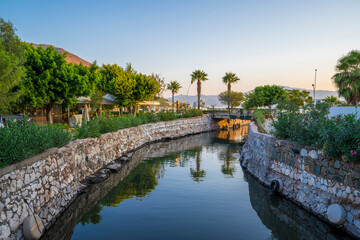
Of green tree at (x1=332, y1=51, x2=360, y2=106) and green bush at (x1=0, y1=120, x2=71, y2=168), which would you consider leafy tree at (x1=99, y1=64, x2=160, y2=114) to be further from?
green tree at (x1=332, y1=51, x2=360, y2=106)

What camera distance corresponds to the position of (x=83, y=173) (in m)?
11.2

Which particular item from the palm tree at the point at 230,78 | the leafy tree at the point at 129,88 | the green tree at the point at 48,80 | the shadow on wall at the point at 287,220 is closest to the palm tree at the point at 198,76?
the palm tree at the point at 230,78

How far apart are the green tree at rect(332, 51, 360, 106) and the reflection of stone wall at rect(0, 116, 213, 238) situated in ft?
76.2

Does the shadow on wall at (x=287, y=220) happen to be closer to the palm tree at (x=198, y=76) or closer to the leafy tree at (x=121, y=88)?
the leafy tree at (x=121, y=88)

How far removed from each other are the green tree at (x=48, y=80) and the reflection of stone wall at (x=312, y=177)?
54.9 ft

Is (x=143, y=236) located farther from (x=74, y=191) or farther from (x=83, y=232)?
(x=74, y=191)

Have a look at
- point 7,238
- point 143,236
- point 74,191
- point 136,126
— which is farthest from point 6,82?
point 143,236

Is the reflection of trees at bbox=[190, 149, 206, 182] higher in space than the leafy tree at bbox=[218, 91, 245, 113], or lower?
lower

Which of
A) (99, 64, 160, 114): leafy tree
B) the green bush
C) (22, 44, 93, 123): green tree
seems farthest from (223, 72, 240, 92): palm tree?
the green bush

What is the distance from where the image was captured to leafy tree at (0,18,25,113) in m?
13.6

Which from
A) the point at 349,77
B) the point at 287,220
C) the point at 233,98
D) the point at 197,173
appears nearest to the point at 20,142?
the point at 287,220

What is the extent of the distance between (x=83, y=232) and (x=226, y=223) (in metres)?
4.55

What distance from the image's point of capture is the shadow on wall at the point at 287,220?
6.96m

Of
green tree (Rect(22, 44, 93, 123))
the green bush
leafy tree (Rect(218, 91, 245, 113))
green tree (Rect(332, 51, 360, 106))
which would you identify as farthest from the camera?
leafy tree (Rect(218, 91, 245, 113))
